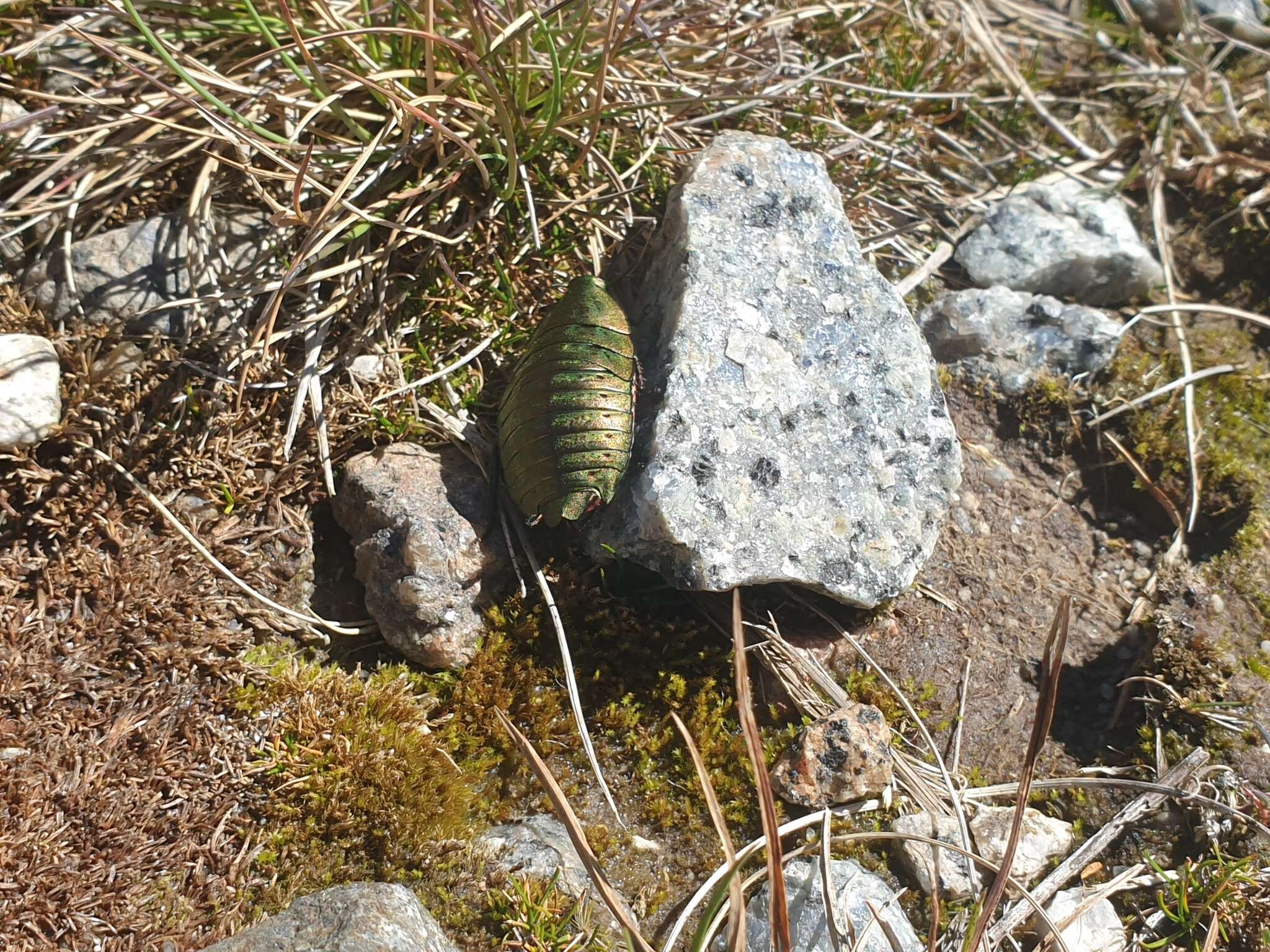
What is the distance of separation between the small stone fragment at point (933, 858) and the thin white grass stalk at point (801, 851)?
28mm

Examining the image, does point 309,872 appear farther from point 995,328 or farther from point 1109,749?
point 995,328

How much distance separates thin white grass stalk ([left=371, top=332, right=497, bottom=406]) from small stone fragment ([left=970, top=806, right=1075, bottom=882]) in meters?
2.33

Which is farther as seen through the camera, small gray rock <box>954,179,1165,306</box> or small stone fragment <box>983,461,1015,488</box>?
small gray rock <box>954,179,1165,306</box>

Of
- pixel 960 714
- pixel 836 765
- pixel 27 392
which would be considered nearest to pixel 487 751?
pixel 836 765

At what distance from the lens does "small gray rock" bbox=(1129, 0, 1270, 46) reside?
5.06 meters

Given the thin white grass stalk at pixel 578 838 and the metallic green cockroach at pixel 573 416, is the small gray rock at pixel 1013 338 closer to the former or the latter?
the metallic green cockroach at pixel 573 416

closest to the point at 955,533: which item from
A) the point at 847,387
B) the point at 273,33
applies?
the point at 847,387

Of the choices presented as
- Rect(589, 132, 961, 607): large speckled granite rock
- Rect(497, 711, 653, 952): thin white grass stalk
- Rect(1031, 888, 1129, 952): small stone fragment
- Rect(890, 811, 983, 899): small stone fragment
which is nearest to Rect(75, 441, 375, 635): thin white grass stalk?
Rect(589, 132, 961, 607): large speckled granite rock

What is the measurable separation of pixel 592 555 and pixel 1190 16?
4.53m

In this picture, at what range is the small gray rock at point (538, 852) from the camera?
108 inches

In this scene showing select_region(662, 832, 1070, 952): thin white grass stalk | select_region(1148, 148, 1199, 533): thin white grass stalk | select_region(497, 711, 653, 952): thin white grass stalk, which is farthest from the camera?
select_region(1148, 148, 1199, 533): thin white grass stalk

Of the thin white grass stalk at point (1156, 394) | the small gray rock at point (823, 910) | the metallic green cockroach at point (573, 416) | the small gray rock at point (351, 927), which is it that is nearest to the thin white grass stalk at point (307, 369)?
the metallic green cockroach at point (573, 416)

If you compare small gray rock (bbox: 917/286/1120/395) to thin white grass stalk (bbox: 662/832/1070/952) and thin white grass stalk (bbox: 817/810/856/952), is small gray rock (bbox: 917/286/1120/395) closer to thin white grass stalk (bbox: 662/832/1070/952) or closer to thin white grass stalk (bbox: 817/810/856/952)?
thin white grass stalk (bbox: 662/832/1070/952)

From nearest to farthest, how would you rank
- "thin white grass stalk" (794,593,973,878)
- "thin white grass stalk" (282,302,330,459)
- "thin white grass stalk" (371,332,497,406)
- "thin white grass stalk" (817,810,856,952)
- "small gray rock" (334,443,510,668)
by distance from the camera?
"thin white grass stalk" (817,810,856,952), "thin white grass stalk" (794,593,973,878), "small gray rock" (334,443,510,668), "thin white grass stalk" (282,302,330,459), "thin white grass stalk" (371,332,497,406)
